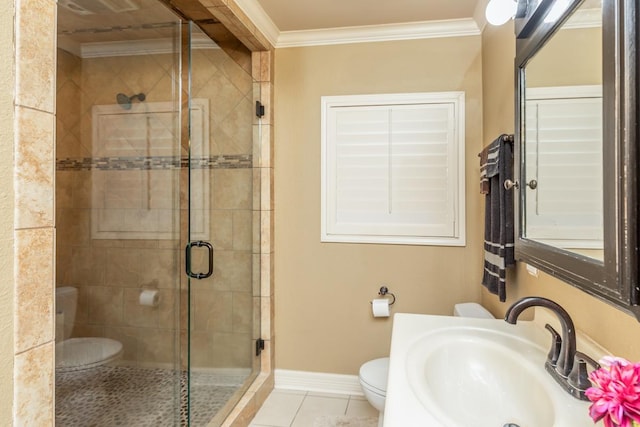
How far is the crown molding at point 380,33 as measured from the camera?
7.98 feet

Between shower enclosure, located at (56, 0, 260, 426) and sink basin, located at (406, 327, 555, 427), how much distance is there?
131 cm

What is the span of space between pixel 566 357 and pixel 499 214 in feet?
2.86

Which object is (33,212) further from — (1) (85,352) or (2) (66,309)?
(1) (85,352)

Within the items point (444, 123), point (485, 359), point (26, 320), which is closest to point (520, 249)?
point (485, 359)

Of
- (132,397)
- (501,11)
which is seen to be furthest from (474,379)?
(132,397)

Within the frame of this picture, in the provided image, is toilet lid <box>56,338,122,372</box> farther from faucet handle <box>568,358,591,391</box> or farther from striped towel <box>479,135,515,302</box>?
faucet handle <box>568,358,591,391</box>

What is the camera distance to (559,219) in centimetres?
112

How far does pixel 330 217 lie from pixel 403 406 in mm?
1789

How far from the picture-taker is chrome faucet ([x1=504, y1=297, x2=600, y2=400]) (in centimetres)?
97

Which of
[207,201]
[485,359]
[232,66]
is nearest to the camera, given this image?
[485,359]

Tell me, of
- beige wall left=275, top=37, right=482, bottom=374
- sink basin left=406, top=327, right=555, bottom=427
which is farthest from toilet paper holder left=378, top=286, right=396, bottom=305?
sink basin left=406, top=327, right=555, bottom=427

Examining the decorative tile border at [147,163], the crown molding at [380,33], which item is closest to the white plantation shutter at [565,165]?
Answer: the crown molding at [380,33]

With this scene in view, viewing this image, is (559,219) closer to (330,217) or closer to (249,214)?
(330,217)

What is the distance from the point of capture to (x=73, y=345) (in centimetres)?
212
